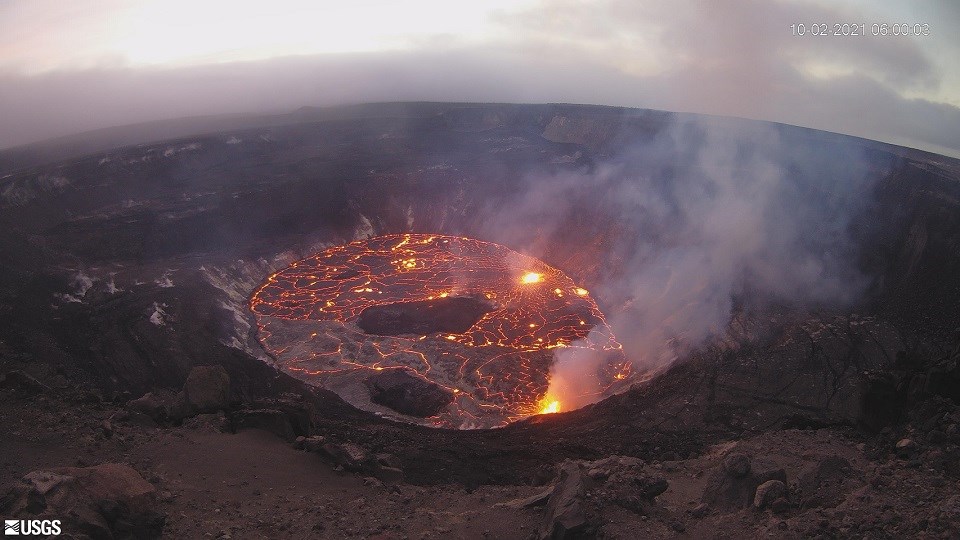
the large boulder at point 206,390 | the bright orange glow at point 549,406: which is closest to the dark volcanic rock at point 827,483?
the bright orange glow at point 549,406

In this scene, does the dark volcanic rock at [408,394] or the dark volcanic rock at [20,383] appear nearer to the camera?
the dark volcanic rock at [20,383]

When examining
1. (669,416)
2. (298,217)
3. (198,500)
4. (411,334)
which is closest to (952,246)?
(669,416)

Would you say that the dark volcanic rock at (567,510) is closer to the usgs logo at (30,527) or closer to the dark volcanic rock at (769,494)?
the dark volcanic rock at (769,494)

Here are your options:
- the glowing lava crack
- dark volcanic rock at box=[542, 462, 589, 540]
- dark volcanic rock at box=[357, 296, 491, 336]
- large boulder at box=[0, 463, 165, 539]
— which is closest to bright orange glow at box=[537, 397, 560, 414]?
the glowing lava crack

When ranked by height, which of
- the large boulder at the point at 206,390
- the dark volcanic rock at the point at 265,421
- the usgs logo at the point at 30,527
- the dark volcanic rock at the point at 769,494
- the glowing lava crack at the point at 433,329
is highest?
the glowing lava crack at the point at 433,329

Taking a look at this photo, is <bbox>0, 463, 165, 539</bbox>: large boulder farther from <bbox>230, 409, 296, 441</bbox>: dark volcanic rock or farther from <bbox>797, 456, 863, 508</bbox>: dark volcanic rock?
<bbox>797, 456, 863, 508</bbox>: dark volcanic rock

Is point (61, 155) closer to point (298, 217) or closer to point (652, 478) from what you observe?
point (298, 217)

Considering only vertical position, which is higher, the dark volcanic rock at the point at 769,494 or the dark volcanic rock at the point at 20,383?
the dark volcanic rock at the point at 20,383

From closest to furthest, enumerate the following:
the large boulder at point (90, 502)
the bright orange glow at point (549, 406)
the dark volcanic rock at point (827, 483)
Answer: the large boulder at point (90, 502) → the dark volcanic rock at point (827, 483) → the bright orange glow at point (549, 406)
